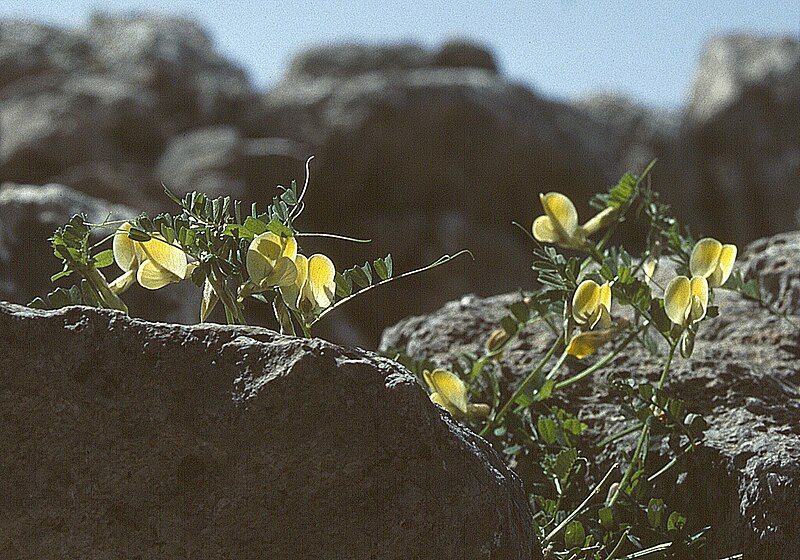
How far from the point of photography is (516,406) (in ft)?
3.13

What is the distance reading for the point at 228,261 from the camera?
2.33 feet

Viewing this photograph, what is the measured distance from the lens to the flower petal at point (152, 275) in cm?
75

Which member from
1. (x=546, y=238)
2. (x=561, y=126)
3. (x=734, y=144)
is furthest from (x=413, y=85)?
(x=546, y=238)

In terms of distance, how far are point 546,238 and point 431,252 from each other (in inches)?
190

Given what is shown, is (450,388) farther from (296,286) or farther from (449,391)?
(296,286)

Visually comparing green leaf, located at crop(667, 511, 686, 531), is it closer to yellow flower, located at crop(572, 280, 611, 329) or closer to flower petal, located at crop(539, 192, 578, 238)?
yellow flower, located at crop(572, 280, 611, 329)

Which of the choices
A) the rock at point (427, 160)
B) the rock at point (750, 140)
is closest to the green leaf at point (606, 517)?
the rock at point (427, 160)

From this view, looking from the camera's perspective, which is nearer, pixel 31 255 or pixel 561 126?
pixel 31 255

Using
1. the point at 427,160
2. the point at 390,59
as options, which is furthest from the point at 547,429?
the point at 390,59

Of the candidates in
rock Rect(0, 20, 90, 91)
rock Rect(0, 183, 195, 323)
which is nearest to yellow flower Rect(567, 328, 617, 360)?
rock Rect(0, 183, 195, 323)

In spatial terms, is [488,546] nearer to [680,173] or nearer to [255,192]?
[255,192]

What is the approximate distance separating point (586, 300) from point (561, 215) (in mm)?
164

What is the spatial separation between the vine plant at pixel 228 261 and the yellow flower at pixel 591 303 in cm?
14

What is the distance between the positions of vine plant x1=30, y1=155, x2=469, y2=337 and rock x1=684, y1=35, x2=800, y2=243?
6837 millimetres
